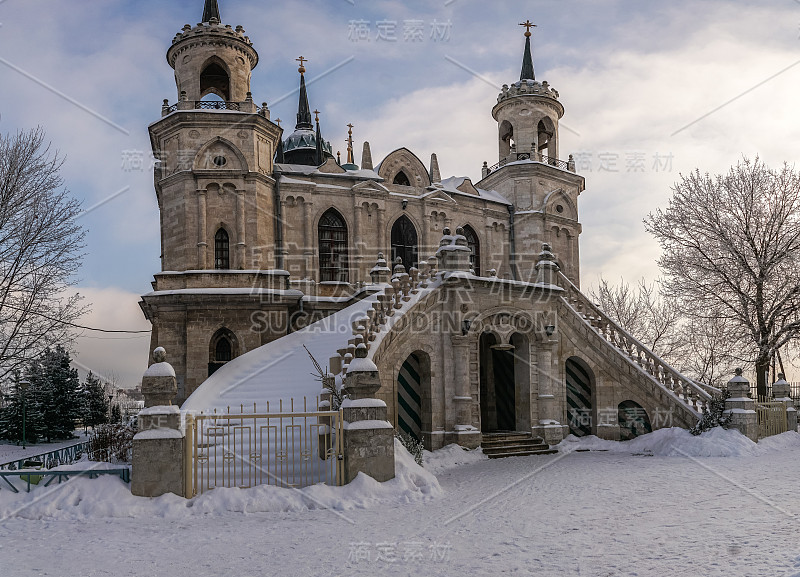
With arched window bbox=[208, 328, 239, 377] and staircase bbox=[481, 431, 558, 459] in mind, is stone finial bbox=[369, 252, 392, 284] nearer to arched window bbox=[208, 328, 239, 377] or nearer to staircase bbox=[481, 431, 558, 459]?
arched window bbox=[208, 328, 239, 377]

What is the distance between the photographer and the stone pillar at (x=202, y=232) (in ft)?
77.9

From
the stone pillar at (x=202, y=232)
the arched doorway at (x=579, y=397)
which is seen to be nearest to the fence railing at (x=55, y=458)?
the stone pillar at (x=202, y=232)

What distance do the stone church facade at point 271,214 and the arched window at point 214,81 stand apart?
6 centimetres

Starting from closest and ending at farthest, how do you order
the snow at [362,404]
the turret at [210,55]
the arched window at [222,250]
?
the snow at [362,404] → the arched window at [222,250] → the turret at [210,55]

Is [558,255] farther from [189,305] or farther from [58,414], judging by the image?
[58,414]

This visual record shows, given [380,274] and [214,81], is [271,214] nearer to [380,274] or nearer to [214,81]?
[380,274]

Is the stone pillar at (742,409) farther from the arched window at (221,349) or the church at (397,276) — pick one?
the arched window at (221,349)

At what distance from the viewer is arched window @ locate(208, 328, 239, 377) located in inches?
885

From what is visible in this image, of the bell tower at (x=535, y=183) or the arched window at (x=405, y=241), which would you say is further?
the bell tower at (x=535, y=183)

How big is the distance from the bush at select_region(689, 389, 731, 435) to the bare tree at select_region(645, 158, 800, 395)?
7.83m

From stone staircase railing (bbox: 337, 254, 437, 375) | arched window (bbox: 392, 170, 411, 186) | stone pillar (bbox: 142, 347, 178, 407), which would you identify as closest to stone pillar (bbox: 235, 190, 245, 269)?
stone staircase railing (bbox: 337, 254, 437, 375)

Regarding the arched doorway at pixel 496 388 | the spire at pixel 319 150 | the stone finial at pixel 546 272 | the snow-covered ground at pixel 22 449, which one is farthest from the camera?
the spire at pixel 319 150

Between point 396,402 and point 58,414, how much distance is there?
23810 mm

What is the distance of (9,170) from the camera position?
20219 mm
